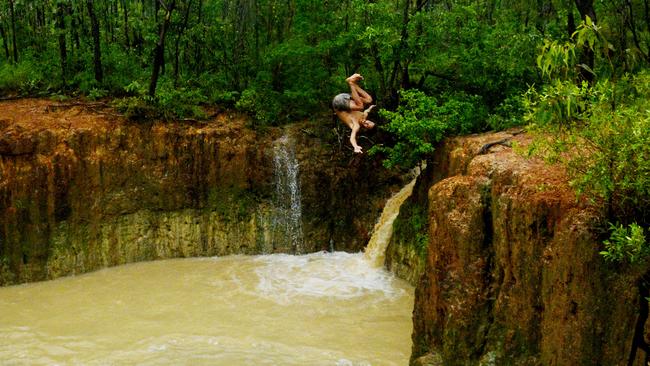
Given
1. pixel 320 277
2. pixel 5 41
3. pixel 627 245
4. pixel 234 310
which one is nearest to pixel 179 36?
pixel 5 41

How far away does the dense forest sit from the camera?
1445cm

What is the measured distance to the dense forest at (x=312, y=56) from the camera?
47.4 ft

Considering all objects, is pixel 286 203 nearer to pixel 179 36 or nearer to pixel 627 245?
pixel 179 36

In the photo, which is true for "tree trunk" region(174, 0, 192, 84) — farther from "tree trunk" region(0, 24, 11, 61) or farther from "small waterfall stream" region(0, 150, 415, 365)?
"tree trunk" region(0, 24, 11, 61)

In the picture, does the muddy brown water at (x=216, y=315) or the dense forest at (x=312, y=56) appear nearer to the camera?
the muddy brown water at (x=216, y=315)

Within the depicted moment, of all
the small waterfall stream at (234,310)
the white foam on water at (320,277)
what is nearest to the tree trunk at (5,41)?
the small waterfall stream at (234,310)

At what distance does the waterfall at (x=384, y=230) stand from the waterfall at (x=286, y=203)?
215 cm

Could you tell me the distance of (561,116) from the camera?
6.37m

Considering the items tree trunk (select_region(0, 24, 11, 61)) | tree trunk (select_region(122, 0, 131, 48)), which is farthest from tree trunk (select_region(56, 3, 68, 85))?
tree trunk (select_region(122, 0, 131, 48))

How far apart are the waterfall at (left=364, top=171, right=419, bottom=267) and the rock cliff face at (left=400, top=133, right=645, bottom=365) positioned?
6047mm

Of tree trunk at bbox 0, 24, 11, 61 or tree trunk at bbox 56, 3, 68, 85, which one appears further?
tree trunk at bbox 0, 24, 11, 61

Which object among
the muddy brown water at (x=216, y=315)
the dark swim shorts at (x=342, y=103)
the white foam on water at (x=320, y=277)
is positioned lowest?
the muddy brown water at (x=216, y=315)

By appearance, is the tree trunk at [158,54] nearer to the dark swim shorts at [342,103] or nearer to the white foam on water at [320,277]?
the white foam on water at [320,277]

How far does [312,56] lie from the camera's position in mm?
18047
